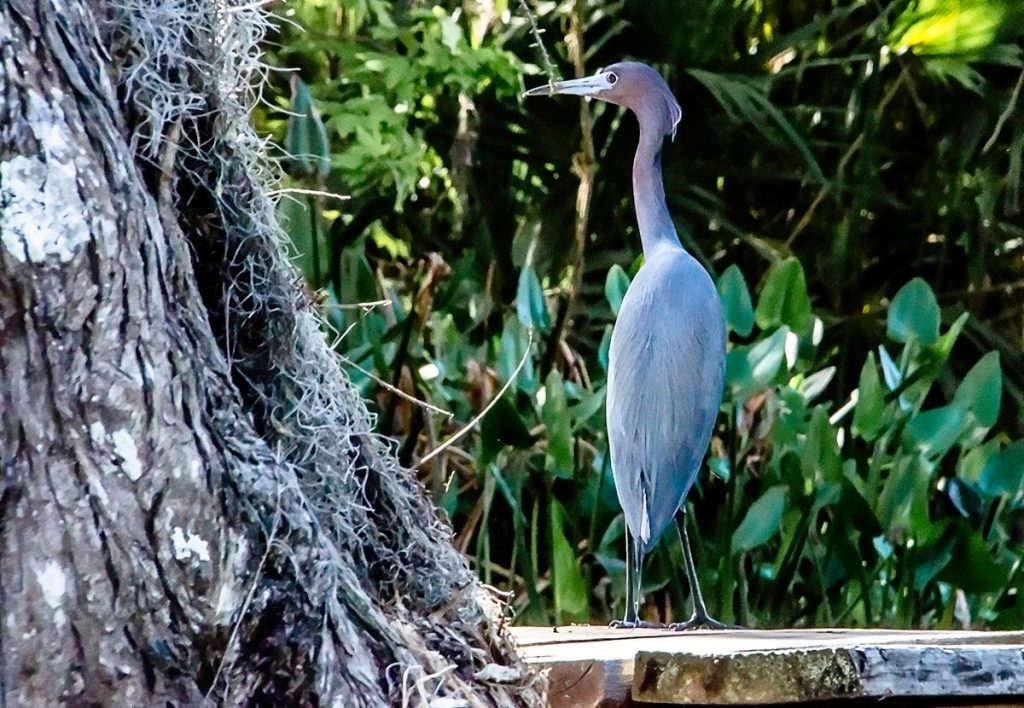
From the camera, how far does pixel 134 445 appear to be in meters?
1.05

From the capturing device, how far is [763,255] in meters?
4.94

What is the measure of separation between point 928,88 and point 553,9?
4.83ft

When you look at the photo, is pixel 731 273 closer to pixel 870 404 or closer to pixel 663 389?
pixel 870 404

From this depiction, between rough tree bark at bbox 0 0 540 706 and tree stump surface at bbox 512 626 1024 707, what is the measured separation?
24 cm

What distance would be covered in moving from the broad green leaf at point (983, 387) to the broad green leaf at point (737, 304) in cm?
56

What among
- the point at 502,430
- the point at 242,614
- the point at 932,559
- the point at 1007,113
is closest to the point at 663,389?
the point at 502,430

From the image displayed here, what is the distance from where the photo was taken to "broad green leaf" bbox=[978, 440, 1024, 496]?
125 inches

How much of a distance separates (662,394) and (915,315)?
1064mm

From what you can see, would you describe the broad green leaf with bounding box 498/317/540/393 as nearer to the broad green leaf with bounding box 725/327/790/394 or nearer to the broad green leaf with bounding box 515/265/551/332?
the broad green leaf with bounding box 515/265/551/332

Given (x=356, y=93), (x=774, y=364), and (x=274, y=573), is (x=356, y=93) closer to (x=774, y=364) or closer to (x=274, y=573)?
(x=774, y=364)

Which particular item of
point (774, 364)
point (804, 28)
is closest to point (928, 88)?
point (804, 28)

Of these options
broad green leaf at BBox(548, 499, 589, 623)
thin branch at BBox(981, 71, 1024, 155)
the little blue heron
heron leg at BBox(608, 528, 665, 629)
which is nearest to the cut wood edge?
heron leg at BBox(608, 528, 665, 629)

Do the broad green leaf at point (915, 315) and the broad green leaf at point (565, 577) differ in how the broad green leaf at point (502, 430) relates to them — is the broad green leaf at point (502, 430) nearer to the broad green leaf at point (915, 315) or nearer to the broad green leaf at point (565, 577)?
the broad green leaf at point (565, 577)

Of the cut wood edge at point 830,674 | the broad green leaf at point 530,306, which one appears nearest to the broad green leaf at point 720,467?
the broad green leaf at point 530,306
